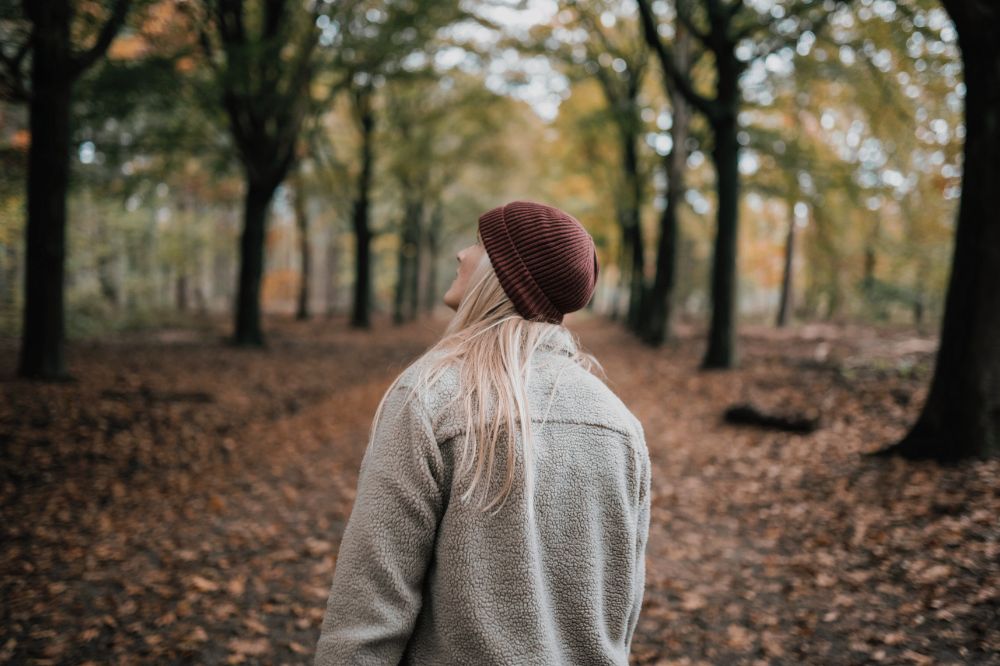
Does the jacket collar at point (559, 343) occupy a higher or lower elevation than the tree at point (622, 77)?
lower

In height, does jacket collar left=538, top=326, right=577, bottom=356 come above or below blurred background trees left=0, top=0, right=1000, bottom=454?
below

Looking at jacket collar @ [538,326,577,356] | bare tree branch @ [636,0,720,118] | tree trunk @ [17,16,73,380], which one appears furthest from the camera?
bare tree branch @ [636,0,720,118]

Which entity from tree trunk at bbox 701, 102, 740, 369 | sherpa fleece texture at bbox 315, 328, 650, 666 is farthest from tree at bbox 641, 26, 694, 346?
sherpa fleece texture at bbox 315, 328, 650, 666

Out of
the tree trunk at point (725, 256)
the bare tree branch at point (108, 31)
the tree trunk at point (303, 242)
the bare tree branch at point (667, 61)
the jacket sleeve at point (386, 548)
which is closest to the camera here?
the jacket sleeve at point (386, 548)

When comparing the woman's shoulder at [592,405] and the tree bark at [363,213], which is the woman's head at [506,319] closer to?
the woman's shoulder at [592,405]

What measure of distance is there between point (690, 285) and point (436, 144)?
1818 centimetres

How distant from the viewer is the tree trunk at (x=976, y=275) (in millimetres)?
5535

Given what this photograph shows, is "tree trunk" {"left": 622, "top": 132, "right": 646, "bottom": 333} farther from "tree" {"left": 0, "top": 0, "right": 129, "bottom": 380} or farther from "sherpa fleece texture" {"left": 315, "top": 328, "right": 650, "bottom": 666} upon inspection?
"sherpa fleece texture" {"left": 315, "top": 328, "right": 650, "bottom": 666}

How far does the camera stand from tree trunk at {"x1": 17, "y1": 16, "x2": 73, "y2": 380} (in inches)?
328

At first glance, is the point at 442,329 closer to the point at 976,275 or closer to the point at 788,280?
the point at 976,275

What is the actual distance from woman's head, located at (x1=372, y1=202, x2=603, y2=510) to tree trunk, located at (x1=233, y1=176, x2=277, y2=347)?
13.8 metres

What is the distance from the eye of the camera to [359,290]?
2259 cm

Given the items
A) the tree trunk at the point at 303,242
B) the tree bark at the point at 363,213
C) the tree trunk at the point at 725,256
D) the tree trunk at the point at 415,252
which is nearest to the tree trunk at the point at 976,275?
the tree trunk at the point at 725,256

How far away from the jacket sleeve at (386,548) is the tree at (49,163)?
352 inches
